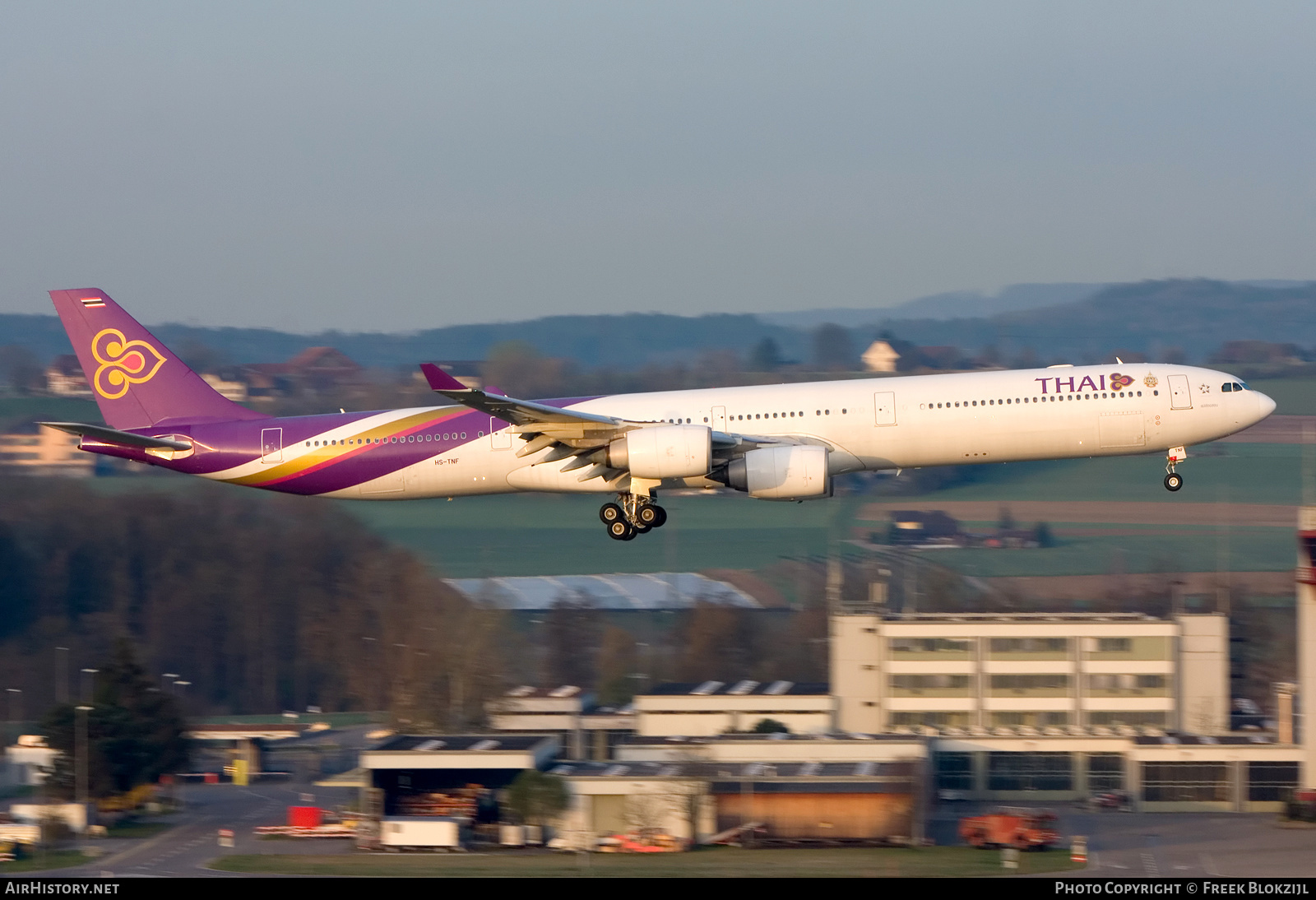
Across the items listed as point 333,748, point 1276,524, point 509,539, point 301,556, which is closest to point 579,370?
point 509,539

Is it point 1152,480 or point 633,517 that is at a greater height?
point 1152,480

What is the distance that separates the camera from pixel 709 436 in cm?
3425

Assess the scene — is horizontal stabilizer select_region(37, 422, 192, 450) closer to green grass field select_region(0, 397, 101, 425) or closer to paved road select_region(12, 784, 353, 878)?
paved road select_region(12, 784, 353, 878)

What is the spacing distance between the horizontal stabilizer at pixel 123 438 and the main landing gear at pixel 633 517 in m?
10.9

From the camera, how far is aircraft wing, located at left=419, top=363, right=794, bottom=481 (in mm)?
33656

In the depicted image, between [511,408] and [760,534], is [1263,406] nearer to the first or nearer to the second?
[511,408]

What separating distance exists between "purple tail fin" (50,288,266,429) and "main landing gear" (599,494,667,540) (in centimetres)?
976

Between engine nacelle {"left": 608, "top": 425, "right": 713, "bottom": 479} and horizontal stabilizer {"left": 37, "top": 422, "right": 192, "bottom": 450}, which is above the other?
horizontal stabilizer {"left": 37, "top": 422, "right": 192, "bottom": 450}

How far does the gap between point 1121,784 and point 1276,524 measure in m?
43.4

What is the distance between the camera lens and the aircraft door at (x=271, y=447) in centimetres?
3709

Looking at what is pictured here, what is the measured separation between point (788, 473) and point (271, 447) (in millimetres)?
Result: 13069

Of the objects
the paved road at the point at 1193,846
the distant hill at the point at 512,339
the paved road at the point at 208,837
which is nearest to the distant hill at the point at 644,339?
the distant hill at the point at 512,339

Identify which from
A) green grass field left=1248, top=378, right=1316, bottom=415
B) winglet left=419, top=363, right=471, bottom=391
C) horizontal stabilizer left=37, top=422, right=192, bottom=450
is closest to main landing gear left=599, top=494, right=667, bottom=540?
winglet left=419, top=363, right=471, bottom=391

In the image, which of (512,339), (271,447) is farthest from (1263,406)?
(512,339)
